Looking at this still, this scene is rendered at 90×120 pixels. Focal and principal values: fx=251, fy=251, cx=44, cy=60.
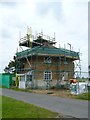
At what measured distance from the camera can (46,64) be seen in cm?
3562

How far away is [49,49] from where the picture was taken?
115ft

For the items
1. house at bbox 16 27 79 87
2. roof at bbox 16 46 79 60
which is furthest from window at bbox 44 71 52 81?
roof at bbox 16 46 79 60

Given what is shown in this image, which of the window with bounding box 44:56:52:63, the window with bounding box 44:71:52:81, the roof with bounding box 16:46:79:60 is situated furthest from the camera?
the window with bounding box 44:56:52:63

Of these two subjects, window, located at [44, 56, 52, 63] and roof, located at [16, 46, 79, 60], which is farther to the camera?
window, located at [44, 56, 52, 63]

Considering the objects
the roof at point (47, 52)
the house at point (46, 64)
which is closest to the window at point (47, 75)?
the house at point (46, 64)

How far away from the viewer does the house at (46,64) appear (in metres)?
34.4

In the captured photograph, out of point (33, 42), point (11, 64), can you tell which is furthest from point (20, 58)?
point (11, 64)

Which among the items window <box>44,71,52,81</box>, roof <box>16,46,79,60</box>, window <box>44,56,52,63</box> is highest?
roof <box>16,46,79,60</box>

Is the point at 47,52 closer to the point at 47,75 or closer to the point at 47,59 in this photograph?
the point at 47,59

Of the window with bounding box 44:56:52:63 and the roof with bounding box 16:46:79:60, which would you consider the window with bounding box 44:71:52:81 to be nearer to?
the window with bounding box 44:56:52:63

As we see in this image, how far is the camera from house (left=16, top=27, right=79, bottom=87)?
3444cm

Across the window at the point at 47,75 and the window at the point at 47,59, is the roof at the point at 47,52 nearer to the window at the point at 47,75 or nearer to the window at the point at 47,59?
the window at the point at 47,59

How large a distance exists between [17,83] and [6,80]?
3293 mm

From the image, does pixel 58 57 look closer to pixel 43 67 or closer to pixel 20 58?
pixel 43 67
